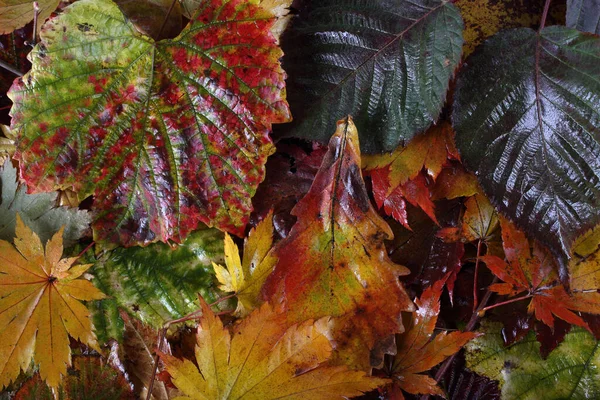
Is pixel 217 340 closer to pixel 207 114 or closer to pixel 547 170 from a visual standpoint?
pixel 207 114

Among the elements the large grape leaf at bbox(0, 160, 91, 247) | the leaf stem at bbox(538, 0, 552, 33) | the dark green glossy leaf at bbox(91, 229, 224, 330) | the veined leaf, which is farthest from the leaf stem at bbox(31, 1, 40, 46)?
the leaf stem at bbox(538, 0, 552, 33)

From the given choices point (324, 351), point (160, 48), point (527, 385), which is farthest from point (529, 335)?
point (160, 48)

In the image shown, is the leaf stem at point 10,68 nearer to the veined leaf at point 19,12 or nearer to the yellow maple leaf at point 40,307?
the veined leaf at point 19,12

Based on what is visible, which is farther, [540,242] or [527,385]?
[527,385]

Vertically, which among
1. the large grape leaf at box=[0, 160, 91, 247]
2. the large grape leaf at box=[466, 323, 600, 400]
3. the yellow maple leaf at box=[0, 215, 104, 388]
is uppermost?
the large grape leaf at box=[0, 160, 91, 247]

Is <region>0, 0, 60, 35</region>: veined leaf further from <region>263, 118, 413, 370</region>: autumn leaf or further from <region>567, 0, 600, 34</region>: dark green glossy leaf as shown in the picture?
<region>567, 0, 600, 34</region>: dark green glossy leaf

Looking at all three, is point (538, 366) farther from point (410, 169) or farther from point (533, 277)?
point (410, 169)
